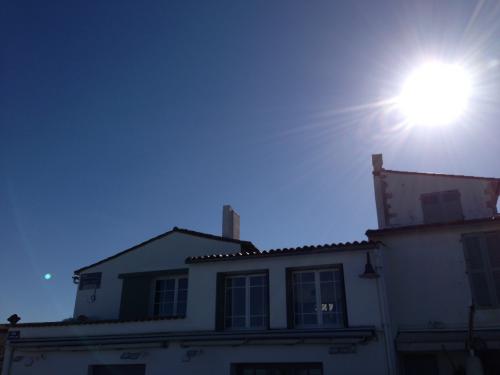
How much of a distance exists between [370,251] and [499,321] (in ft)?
11.0

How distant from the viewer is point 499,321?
11047 millimetres

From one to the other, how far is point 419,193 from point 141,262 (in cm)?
1039

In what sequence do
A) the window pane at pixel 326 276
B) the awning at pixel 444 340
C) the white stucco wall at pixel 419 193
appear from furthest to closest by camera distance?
the white stucco wall at pixel 419 193 → the window pane at pixel 326 276 → the awning at pixel 444 340

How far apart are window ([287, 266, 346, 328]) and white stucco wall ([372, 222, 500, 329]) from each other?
1.34 metres

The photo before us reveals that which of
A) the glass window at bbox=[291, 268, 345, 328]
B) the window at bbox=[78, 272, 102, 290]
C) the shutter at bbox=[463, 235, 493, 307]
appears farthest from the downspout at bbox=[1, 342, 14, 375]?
the shutter at bbox=[463, 235, 493, 307]

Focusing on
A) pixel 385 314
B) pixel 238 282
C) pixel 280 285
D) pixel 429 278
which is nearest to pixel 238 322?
pixel 238 282

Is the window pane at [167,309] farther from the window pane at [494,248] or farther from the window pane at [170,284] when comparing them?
the window pane at [494,248]

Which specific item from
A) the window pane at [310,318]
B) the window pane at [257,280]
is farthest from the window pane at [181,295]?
the window pane at [310,318]

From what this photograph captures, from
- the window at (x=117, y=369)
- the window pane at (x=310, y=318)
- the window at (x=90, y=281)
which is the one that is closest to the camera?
the window pane at (x=310, y=318)

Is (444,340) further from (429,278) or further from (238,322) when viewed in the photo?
(238,322)

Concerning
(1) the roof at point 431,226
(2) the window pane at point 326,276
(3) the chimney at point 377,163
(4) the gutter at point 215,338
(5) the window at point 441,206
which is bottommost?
(4) the gutter at point 215,338

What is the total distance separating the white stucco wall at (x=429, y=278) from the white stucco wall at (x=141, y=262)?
633cm

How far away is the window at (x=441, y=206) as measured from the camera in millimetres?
15147

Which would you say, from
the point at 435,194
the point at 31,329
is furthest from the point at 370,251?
the point at 31,329
